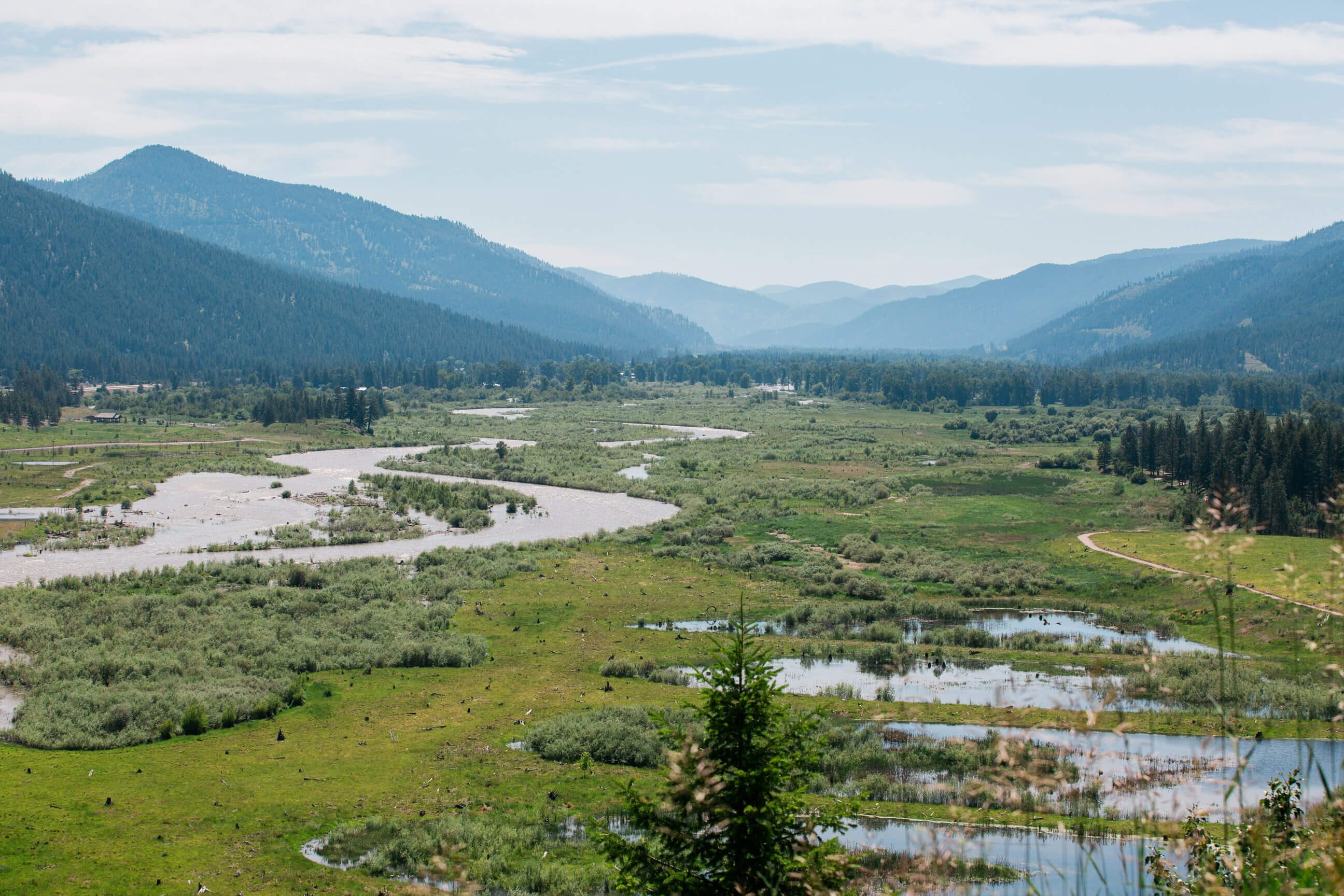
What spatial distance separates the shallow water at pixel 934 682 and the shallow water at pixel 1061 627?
532cm

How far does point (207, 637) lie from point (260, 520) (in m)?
29.1

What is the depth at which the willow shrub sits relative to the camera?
26.4 m

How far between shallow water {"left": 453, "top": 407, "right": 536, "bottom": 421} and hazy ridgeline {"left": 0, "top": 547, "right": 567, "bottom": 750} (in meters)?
102

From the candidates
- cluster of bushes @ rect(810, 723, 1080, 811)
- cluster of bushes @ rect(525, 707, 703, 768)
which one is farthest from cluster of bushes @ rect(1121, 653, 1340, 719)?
cluster of bushes @ rect(525, 707, 703, 768)

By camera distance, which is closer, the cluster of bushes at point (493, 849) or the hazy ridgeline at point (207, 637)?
the cluster of bushes at point (493, 849)

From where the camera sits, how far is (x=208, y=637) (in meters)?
33.4

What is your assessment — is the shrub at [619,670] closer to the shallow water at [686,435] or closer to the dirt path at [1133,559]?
the dirt path at [1133,559]

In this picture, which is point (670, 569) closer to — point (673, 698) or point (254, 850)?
point (673, 698)

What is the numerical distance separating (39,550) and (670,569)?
31.7 meters

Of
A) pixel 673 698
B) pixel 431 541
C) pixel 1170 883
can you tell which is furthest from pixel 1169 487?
pixel 1170 883

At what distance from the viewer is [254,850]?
19.0 metres

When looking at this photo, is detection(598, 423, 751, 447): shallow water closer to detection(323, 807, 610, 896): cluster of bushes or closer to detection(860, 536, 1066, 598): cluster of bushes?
detection(860, 536, 1066, 598): cluster of bushes

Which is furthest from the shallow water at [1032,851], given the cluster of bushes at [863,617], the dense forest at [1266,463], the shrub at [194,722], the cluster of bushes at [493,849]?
the dense forest at [1266,463]

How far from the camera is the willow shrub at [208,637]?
26.4 meters
